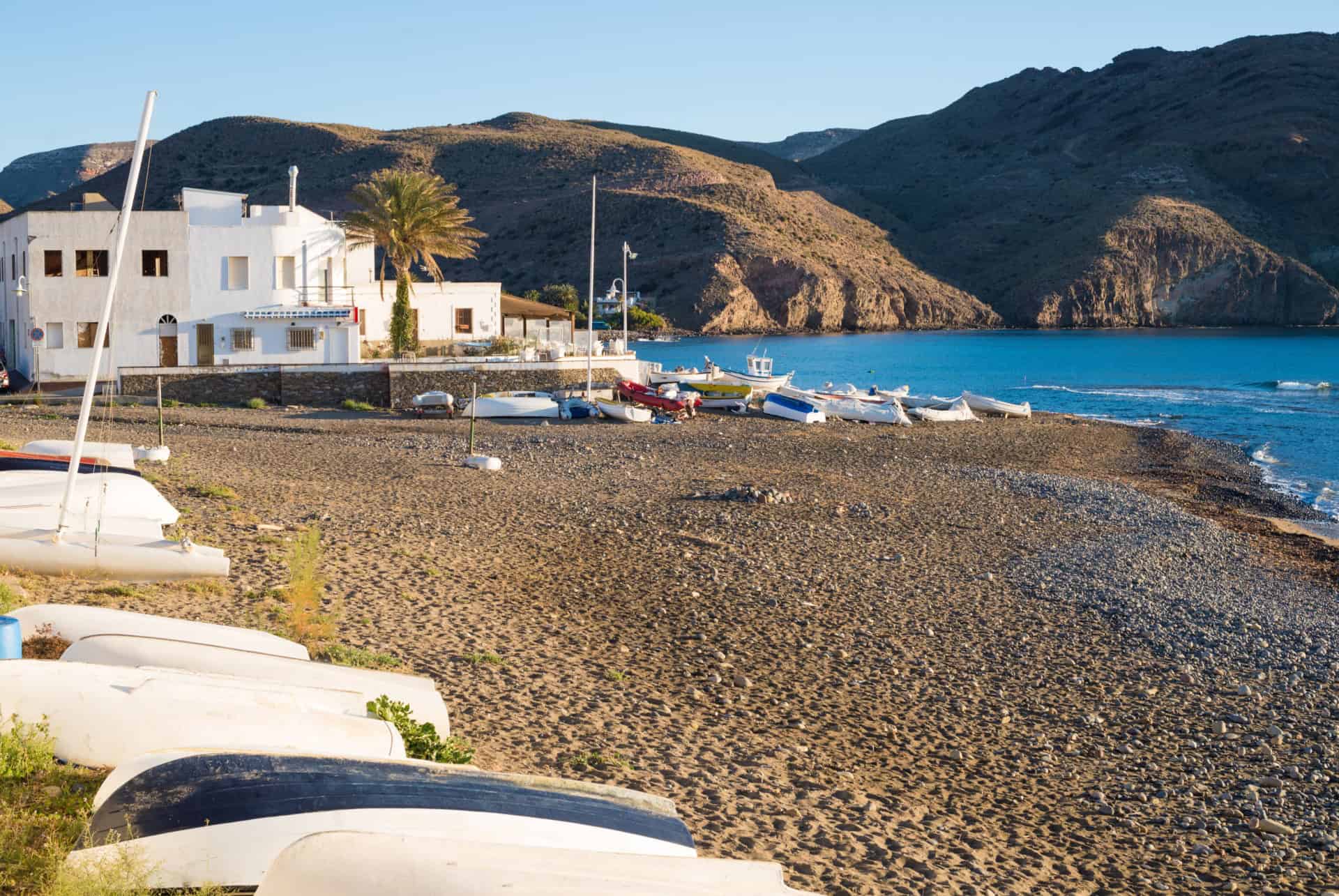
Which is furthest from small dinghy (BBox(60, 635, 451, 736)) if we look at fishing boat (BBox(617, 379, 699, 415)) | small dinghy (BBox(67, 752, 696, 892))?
fishing boat (BBox(617, 379, 699, 415))

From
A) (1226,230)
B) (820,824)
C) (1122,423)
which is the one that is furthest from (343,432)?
(1226,230)

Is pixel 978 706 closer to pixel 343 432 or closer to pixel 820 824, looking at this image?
pixel 820 824

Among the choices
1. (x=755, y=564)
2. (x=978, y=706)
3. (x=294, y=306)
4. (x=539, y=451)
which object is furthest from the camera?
(x=294, y=306)

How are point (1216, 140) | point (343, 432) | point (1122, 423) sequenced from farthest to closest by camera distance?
point (1216, 140)
point (1122, 423)
point (343, 432)

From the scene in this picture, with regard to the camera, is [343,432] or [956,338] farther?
[956,338]

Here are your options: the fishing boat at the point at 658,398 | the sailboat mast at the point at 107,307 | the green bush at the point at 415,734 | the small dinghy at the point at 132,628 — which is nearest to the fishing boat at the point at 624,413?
the fishing boat at the point at 658,398

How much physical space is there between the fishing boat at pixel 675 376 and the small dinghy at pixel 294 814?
3771 centimetres

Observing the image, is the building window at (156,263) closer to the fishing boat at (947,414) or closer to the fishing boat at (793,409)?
the fishing boat at (793,409)

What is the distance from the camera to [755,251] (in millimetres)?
140000

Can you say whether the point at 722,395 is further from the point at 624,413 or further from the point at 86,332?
the point at 86,332

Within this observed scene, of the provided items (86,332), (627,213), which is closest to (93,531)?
(86,332)

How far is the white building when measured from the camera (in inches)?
1439

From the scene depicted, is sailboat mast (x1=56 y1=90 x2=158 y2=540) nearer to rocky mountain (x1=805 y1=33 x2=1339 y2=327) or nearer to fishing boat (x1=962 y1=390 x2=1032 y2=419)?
fishing boat (x1=962 y1=390 x2=1032 y2=419)

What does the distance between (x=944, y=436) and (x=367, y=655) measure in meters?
31.1
